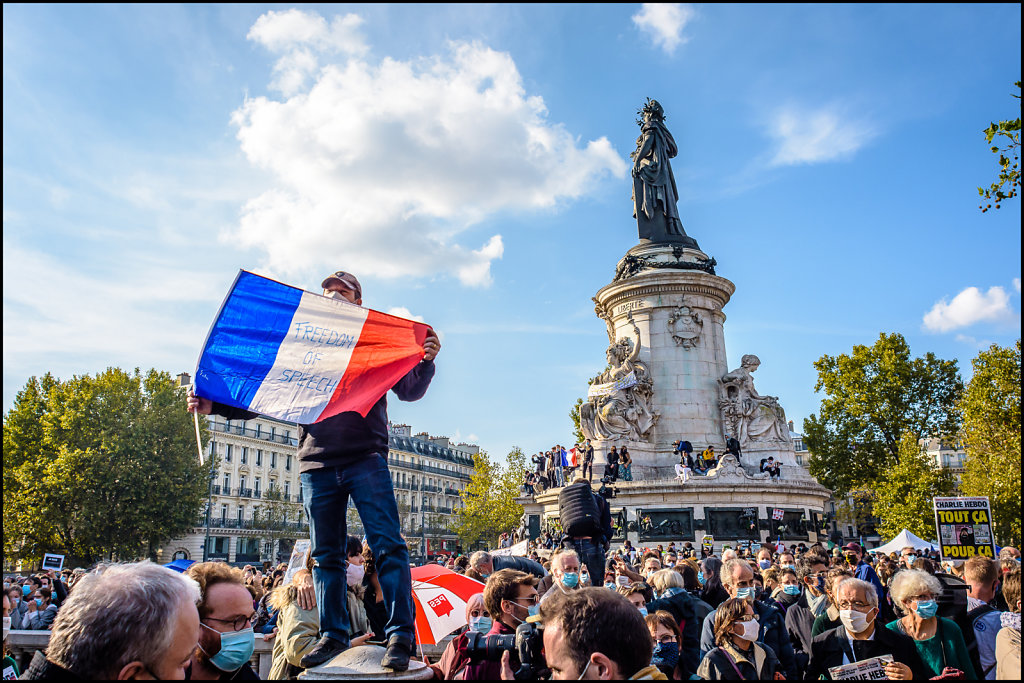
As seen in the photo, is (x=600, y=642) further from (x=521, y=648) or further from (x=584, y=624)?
(x=521, y=648)

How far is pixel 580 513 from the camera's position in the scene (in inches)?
338

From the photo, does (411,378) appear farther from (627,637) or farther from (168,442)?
(168,442)

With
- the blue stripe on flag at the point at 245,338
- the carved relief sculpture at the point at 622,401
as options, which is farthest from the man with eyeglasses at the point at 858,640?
the carved relief sculpture at the point at 622,401

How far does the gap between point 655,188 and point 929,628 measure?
1110 inches

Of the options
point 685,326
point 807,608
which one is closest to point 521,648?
point 807,608

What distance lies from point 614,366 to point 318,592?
2378 centimetres

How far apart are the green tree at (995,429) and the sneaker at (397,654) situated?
34875mm

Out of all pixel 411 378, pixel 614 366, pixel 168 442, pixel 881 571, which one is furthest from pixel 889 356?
pixel 411 378

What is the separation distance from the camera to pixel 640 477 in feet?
84.0

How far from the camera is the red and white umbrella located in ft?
19.2

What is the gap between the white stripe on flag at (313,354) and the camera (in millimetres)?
5199

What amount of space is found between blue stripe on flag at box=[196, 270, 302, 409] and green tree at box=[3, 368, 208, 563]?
1507 inches

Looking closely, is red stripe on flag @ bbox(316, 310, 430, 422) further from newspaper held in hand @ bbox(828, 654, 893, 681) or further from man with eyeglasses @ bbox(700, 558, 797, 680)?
newspaper held in hand @ bbox(828, 654, 893, 681)

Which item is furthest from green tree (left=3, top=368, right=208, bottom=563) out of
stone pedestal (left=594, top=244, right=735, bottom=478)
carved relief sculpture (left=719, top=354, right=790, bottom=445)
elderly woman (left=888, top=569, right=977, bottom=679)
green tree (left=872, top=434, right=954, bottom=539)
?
elderly woman (left=888, top=569, right=977, bottom=679)
